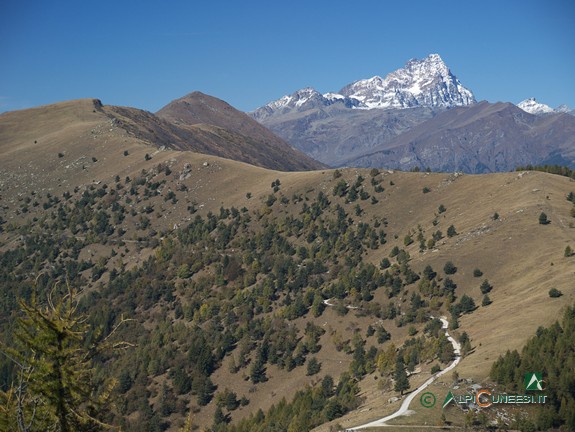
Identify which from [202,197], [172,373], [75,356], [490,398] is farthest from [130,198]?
[75,356]

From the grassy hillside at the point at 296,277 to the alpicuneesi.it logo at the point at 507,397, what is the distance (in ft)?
17.1

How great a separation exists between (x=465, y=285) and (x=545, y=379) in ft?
159

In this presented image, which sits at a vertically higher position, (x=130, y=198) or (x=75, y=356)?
(x=130, y=198)

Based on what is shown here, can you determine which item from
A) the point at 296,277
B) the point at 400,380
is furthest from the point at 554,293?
the point at 296,277

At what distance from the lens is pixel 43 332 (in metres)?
21.8

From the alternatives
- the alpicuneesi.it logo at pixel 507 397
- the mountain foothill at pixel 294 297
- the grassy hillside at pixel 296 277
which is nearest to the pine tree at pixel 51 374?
the mountain foothill at pixel 294 297

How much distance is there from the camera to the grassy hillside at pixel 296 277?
92000mm

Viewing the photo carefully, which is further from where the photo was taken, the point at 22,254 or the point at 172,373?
the point at 22,254

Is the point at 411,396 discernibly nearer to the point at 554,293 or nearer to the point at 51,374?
the point at 554,293

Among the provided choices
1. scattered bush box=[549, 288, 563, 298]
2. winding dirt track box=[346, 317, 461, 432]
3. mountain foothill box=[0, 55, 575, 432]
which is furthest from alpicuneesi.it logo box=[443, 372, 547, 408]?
scattered bush box=[549, 288, 563, 298]

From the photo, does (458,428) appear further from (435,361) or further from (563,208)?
(563,208)

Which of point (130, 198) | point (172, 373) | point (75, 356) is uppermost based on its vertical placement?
point (130, 198)

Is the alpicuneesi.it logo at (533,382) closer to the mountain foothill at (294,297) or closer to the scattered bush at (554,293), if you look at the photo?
the mountain foothill at (294,297)

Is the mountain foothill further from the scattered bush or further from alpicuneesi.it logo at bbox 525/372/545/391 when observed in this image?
the scattered bush
